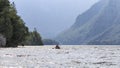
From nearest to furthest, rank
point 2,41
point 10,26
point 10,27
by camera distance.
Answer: point 2,41
point 10,27
point 10,26

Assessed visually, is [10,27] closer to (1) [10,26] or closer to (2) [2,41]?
(1) [10,26]

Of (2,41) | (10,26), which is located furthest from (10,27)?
(2,41)

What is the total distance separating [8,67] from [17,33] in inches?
4575

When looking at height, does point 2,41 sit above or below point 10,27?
below

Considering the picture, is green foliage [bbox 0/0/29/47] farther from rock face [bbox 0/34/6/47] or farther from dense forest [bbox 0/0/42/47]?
rock face [bbox 0/34/6/47]

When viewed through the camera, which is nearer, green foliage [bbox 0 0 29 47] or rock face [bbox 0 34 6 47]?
rock face [bbox 0 34 6 47]

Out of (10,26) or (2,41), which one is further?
(10,26)

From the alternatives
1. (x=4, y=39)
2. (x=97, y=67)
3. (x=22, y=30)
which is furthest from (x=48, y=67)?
(x=22, y=30)

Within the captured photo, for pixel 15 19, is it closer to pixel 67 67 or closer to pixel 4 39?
pixel 4 39

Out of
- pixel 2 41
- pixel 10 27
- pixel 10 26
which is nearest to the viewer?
pixel 2 41

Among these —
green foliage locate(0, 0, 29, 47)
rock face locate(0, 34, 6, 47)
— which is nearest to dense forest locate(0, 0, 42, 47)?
green foliage locate(0, 0, 29, 47)

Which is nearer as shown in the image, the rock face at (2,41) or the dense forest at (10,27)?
the rock face at (2,41)

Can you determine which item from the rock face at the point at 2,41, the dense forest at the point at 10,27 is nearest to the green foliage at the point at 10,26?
the dense forest at the point at 10,27

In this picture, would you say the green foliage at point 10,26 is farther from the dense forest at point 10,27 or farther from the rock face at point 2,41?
the rock face at point 2,41
